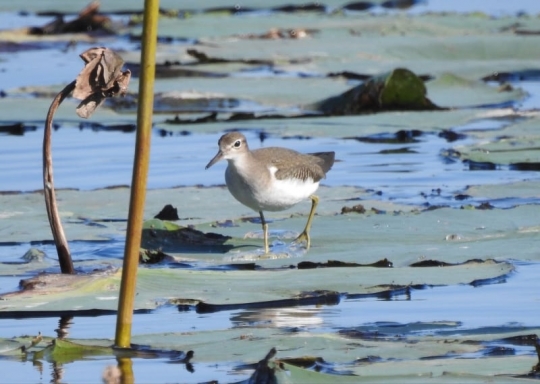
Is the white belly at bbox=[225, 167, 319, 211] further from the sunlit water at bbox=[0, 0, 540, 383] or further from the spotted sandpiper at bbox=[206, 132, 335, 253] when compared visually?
the sunlit water at bbox=[0, 0, 540, 383]

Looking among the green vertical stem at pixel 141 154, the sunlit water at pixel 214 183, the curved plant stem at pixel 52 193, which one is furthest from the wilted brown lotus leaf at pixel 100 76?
the sunlit water at pixel 214 183

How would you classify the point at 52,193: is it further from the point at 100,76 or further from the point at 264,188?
the point at 264,188

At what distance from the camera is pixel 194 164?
9.89 metres

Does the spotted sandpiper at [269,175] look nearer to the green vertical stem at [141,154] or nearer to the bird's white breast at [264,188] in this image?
the bird's white breast at [264,188]

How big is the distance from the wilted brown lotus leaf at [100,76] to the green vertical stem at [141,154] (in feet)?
2.71

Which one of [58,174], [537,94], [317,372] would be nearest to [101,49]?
[317,372]

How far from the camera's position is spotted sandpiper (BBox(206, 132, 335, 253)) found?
7328 millimetres

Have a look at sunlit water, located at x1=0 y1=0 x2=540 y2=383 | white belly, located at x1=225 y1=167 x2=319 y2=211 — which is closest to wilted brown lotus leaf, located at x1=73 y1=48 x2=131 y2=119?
sunlit water, located at x1=0 y1=0 x2=540 y2=383

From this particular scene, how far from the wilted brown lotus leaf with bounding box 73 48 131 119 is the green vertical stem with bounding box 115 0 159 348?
83cm

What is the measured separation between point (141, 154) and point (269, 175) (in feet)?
12.5

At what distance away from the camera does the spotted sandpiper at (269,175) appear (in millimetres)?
7328

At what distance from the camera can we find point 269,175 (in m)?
7.61

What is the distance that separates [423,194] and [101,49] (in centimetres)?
401

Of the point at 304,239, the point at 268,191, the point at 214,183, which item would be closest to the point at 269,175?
the point at 268,191
